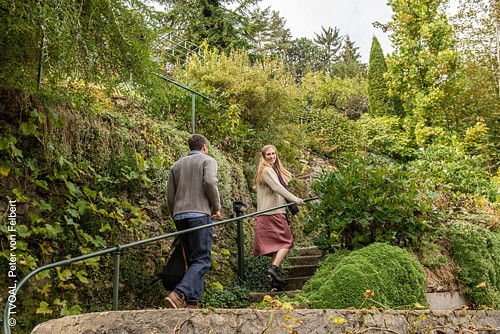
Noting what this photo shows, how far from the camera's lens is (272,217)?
6.06 metres

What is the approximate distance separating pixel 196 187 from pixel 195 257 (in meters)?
0.65

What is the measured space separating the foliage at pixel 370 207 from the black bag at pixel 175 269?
1.78 meters

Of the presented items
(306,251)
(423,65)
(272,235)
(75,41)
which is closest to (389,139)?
(423,65)

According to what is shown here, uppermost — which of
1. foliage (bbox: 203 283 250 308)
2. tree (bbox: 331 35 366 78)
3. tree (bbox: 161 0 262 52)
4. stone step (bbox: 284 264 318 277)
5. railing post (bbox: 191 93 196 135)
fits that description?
tree (bbox: 331 35 366 78)

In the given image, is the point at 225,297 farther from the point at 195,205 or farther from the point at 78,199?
the point at 78,199

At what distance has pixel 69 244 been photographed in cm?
483

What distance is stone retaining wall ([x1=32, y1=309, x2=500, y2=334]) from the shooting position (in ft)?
9.73

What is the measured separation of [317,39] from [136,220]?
38.3m

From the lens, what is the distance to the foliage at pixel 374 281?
4.55 metres

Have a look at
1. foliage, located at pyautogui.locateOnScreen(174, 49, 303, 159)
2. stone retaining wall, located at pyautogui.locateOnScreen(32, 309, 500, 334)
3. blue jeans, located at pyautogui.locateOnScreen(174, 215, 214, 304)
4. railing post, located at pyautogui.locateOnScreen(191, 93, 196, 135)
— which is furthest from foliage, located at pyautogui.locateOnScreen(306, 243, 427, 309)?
foliage, located at pyautogui.locateOnScreen(174, 49, 303, 159)

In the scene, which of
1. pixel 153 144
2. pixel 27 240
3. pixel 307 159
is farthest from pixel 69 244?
pixel 307 159

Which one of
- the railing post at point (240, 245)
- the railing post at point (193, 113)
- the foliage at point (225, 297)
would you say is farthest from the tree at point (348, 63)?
the foliage at point (225, 297)

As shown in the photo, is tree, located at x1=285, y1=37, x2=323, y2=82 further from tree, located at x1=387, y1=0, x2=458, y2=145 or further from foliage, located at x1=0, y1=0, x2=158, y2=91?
foliage, located at x1=0, y1=0, x2=158, y2=91

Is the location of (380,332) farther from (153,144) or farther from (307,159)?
(307,159)
